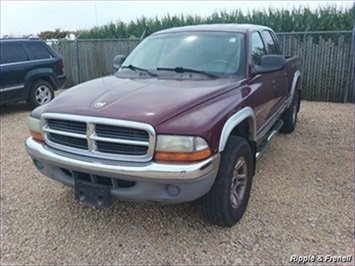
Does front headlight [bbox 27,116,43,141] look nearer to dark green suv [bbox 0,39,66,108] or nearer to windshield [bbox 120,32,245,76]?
windshield [bbox 120,32,245,76]

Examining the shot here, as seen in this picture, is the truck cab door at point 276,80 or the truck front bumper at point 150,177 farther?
the truck cab door at point 276,80

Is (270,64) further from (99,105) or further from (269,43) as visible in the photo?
(99,105)

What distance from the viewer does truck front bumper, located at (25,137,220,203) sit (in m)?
2.62

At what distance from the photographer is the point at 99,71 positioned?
40.4 feet

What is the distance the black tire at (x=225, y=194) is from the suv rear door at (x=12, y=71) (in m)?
6.59

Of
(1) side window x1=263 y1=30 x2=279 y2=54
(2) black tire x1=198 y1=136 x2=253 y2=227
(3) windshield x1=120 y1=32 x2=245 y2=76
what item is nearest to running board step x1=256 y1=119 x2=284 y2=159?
(2) black tire x1=198 y1=136 x2=253 y2=227

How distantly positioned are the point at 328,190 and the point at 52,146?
2.94m

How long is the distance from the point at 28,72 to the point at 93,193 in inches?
256

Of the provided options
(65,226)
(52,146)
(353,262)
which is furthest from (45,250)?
(353,262)

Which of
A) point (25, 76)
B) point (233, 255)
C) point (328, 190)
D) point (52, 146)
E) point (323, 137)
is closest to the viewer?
point (233, 255)

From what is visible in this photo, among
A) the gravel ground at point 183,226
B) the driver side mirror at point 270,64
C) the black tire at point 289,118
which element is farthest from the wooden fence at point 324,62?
the driver side mirror at point 270,64

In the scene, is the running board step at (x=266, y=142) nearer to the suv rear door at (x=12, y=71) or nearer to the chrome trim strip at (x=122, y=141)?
the chrome trim strip at (x=122, y=141)

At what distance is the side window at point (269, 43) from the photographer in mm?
4990

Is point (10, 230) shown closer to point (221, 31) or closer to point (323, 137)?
point (221, 31)
